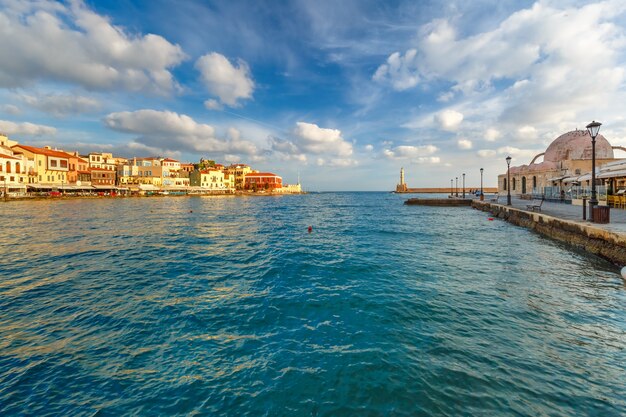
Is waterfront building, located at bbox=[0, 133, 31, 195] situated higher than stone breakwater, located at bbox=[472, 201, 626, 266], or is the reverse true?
waterfront building, located at bbox=[0, 133, 31, 195]

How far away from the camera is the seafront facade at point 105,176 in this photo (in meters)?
57.5

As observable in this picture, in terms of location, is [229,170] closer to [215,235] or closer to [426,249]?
[215,235]

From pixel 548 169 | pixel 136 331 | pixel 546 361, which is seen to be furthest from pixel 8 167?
pixel 548 169

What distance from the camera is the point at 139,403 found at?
4039mm

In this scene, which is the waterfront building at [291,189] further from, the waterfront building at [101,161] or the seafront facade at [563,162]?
the seafront facade at [563,162]

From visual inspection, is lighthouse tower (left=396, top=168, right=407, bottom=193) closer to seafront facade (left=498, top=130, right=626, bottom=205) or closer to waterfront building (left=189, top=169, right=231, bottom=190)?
seafront facade (left=498, top=130, right=626, bottom=205)

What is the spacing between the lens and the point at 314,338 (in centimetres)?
589

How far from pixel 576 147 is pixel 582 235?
176 ft

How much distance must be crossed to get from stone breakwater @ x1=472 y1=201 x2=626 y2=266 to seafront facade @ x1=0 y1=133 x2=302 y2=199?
8001 centimetres

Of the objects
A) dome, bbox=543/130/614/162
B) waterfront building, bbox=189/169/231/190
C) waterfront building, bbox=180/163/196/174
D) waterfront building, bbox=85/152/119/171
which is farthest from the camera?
waterfront building, bbox=180/163/196/174

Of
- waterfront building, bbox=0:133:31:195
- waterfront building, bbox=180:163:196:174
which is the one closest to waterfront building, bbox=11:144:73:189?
waterfront building, bbox=0:133:31:195

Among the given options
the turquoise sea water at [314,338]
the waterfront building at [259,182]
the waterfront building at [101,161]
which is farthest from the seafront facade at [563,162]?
the waterfront building at [101,161]

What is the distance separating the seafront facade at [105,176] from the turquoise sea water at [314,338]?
6701cm

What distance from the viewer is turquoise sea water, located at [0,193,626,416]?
13.4 feet
